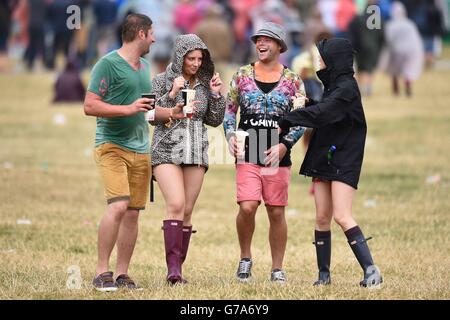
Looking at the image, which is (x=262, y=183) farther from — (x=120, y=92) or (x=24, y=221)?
(x=24, y=221)

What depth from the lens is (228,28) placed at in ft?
107

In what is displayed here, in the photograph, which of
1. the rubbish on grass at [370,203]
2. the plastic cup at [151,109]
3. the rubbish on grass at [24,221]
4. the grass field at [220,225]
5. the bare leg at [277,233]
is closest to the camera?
the plastic cup at [151,109]

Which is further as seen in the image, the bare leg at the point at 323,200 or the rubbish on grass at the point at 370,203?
the rubbish on grass at the point at 370,203

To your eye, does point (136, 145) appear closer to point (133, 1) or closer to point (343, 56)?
point (343, 56)

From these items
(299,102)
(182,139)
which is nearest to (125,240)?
(182,139)

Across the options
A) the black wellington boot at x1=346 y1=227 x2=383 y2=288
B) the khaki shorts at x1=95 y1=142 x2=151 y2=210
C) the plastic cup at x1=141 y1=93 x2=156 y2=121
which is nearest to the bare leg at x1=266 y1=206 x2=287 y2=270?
the black wellington boot at x1=346 y1=227 x2=383 y2=288

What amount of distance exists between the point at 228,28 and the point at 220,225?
1763 cm

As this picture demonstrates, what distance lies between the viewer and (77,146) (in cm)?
2336

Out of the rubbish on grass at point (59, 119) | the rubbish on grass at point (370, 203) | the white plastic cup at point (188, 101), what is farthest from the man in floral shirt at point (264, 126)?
the rubbish on grass at point (59, 119)

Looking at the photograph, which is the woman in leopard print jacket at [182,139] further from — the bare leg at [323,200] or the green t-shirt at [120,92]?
the bare leg at [323,200]

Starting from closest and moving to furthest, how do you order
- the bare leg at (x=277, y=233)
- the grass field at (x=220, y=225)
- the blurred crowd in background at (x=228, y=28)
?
the grass field at (x=220, y=225) → the bare leg at (x=277, y=233) → the blurred crowd in background at (x=228, y=28)

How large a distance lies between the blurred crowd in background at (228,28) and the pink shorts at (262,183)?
18.7 m

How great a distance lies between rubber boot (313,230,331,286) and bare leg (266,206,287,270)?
0.42 metres

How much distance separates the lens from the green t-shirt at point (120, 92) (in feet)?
33.2
